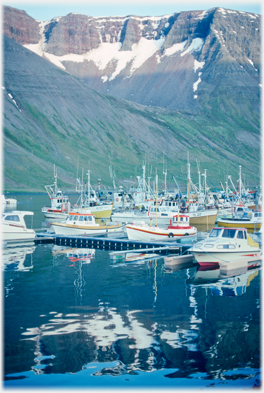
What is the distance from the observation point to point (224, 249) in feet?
125

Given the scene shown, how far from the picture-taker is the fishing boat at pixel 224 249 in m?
38.0

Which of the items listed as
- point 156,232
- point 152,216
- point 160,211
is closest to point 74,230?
point 156,232

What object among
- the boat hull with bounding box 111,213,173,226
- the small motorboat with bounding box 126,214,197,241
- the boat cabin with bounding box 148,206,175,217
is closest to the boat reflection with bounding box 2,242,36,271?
the small motorboat with bounding box 126,214,197,241

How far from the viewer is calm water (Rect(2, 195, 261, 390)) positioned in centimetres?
1845

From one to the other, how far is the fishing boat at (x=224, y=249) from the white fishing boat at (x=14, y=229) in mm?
20162

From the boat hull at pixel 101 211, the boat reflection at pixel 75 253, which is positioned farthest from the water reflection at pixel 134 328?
the boat hull at pixel 101 211

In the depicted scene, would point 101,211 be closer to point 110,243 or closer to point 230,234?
point 110,243

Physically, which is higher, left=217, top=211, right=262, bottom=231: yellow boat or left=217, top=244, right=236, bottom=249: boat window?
left=217, top=244, right=236, bottom=249: boat window

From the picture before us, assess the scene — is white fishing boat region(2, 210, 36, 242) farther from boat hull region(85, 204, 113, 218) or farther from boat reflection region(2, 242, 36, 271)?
boat hull region(85, 204, 113, 218)

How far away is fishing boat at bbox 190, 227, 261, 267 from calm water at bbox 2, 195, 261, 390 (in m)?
1.45

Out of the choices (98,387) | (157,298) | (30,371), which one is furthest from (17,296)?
(98,387)

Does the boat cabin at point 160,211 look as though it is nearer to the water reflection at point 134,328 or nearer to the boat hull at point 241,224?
the boat hull at point 241,224

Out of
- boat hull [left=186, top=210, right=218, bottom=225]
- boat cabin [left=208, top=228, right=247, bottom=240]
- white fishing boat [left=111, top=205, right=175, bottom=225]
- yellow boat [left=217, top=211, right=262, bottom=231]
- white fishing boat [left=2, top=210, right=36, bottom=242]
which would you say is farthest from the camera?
boat hull [left=186, top=210, right=218, bottom=225]

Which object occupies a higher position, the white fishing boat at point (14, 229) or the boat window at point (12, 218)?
the boat window at point (12, 218)
